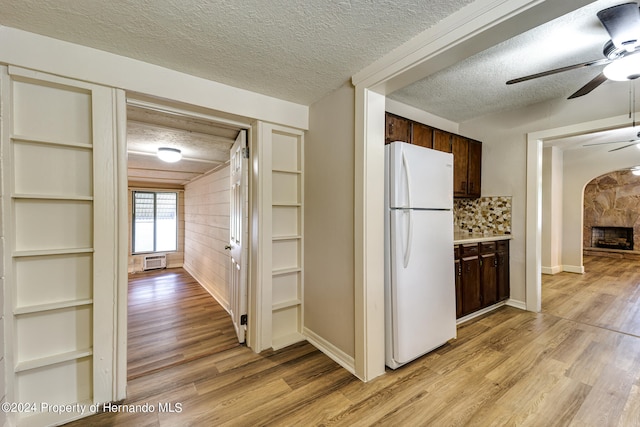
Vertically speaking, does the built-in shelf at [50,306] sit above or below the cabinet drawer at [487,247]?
below

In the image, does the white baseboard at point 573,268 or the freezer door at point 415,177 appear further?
the white baseboard at point 573,268

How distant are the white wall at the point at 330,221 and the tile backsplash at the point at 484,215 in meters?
2.50

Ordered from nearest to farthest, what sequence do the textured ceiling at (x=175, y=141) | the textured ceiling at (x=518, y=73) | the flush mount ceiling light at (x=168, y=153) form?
the textured ceiling at (x=518, y=73) < the textured ceiling at (x=175, y=141) < the flush mount ceiling light at (x=168, y=153)

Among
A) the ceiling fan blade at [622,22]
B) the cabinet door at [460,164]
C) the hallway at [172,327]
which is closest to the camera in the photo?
the ceiling fan blade at [622,22]

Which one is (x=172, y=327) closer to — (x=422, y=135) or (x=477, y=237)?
(x=422, y=135)

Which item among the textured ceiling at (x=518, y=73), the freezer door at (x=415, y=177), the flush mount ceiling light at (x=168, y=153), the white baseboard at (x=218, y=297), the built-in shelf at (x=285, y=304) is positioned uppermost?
the textured ceiling at (x=518, y=73)

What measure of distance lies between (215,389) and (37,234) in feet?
4.93

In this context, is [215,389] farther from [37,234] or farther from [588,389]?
[588,389]

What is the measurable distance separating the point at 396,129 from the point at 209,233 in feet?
11.9

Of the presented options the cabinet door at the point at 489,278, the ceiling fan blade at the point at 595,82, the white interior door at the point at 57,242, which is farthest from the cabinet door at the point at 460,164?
the white interior door at the point at 57,242

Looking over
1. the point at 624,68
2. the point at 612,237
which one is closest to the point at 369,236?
the point at 624,68

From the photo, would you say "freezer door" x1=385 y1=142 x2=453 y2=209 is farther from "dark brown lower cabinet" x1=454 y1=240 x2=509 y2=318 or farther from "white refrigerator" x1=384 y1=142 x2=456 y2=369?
"dark brown lower cabinet" x1=454 y1=240 x2=509 y2=318

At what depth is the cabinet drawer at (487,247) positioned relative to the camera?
3027 millimetres

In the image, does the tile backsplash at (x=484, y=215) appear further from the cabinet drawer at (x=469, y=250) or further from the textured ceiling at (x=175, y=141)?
the textured ceiling at (x=175, y=141)
